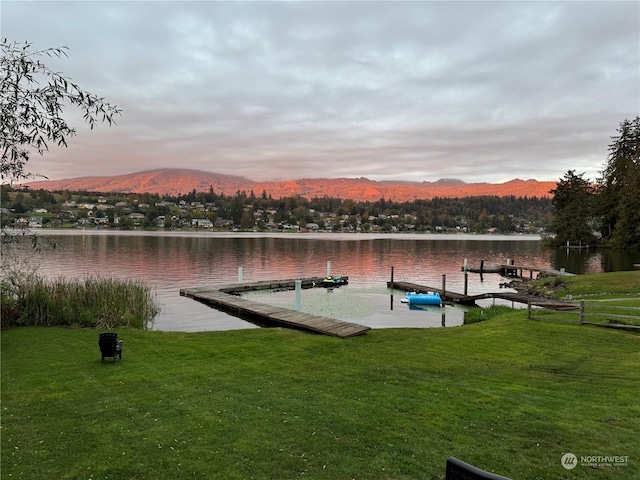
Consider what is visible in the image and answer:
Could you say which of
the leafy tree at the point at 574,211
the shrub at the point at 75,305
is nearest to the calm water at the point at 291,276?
the shrub at the point at 75,305

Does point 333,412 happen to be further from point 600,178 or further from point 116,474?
point 600,178

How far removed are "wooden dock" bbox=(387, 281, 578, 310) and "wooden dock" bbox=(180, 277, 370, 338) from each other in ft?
31.9

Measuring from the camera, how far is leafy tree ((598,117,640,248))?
259 ft

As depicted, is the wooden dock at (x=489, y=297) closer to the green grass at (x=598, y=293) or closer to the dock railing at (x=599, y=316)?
the green grass at (x=598, y=293)

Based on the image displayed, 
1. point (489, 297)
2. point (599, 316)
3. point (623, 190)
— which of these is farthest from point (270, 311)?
point (623, 190)

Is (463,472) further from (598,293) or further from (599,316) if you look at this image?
(598,293)

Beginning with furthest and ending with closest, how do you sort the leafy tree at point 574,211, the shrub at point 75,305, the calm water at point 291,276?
the leafy tree at point 574,211 < the calm water at point 291,276 < the shrub at point 75,305

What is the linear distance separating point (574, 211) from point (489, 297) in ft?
248

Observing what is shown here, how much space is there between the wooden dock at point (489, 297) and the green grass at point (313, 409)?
36.8 feet

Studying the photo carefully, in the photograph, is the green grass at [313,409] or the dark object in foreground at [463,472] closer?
the dark object in foreground at [463,472]

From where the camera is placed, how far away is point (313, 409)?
864cm

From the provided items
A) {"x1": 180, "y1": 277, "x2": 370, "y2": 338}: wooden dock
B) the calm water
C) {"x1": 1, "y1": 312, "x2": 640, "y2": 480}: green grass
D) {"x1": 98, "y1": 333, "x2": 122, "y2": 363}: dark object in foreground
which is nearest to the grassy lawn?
{"x1": 1, "y1": 312, "x2": 640, "y2": 480}: green grass

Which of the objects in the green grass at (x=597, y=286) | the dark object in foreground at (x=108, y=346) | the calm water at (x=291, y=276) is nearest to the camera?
the dark object in foreground at (x=108, y=346)

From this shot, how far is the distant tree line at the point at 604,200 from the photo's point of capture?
83.8 metres
